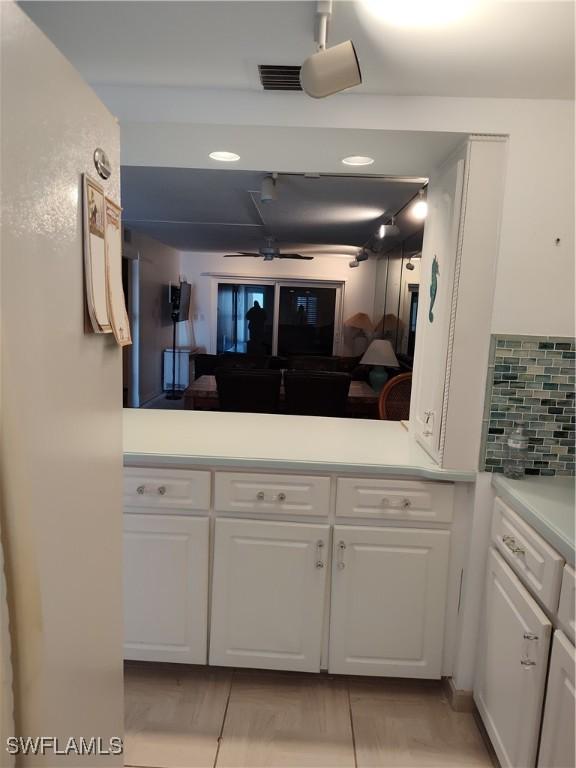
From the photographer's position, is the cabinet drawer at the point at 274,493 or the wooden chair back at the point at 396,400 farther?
the wooden chair back at the point at 396,400

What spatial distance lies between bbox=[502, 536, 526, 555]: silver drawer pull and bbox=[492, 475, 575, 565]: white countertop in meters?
0.09

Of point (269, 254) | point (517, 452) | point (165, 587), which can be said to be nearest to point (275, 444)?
point (165, 587)

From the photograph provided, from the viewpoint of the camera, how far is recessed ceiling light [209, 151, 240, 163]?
187 centimetres

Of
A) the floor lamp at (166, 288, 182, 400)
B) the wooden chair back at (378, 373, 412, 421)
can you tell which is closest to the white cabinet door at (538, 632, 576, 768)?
the wooden chair back at (378, 373, 412, 421)

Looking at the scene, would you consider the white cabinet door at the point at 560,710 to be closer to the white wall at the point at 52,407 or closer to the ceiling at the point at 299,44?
the white wall at the point at 52,407

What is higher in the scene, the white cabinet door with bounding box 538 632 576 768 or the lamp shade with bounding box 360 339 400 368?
the lamp shade with bounding box 360 339 400 368

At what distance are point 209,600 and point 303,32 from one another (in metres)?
1.87

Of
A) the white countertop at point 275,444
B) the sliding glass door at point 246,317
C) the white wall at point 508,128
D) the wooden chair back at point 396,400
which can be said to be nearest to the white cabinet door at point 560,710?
the white countertop at point 275,444

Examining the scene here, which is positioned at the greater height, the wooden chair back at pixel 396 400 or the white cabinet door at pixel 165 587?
the wooden chair back at pixel 396 400

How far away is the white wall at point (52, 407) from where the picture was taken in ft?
2.06

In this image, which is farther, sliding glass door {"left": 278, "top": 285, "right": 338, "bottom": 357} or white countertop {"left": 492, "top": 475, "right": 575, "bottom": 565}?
sliding glass door {"left": 278, "top": 285, "right": 338, "bottom": 357}

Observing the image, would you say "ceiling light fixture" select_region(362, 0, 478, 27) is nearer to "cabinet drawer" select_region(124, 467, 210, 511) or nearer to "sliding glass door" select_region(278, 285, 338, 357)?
"cabinet drawer" select_region(124, 467, 210, 511)

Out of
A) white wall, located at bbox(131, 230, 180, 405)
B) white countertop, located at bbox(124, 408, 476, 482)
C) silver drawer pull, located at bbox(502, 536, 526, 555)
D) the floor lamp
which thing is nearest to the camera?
silver drawer pull, located at bbox(502, 536, 526, 555)

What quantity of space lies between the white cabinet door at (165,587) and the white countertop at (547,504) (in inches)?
42.2
